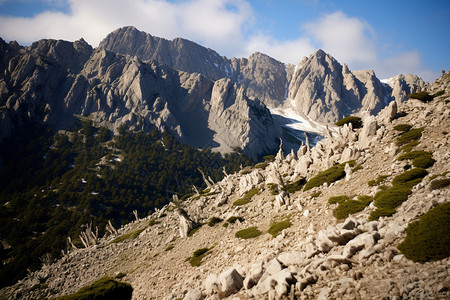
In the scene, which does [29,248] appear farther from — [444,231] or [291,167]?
[444,231]

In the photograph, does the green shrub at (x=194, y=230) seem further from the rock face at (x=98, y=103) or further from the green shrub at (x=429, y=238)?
the rock face at (x=98, y=103)

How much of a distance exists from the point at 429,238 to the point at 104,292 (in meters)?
15.3

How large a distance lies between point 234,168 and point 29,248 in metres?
106

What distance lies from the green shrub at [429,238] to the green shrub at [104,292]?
1417 cm

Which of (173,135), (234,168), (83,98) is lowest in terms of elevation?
(234,168)

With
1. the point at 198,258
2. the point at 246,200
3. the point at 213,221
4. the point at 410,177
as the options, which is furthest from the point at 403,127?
the point at 198,258

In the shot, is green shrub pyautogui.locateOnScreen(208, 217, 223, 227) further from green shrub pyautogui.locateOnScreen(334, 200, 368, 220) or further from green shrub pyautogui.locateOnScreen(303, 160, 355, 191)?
green shrub pyautogui.locateOnScreen(334, 200, 368, 220)

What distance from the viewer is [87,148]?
475 ft

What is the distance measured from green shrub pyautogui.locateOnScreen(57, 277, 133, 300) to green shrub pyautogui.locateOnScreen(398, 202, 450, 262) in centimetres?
1417

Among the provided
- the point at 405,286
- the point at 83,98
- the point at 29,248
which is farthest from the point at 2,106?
the point at 405,286

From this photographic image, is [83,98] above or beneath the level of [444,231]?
above

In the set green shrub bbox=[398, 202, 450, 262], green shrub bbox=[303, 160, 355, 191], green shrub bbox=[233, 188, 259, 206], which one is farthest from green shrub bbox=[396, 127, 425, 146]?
green shrub bbox=[233, 188, 259, 206]

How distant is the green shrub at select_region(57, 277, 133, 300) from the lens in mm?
12212

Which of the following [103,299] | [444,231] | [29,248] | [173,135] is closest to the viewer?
[444,231]
